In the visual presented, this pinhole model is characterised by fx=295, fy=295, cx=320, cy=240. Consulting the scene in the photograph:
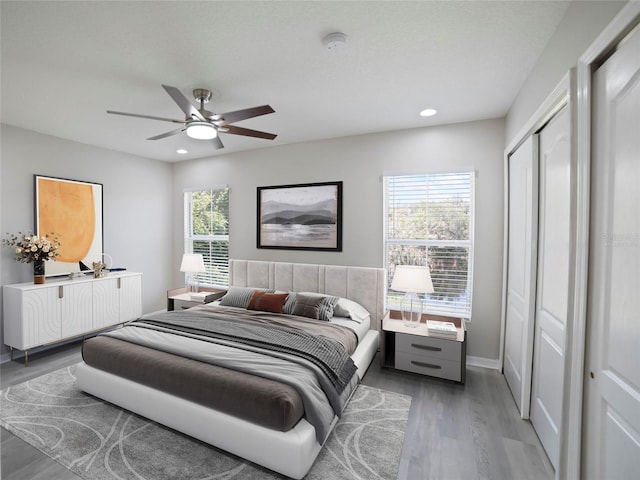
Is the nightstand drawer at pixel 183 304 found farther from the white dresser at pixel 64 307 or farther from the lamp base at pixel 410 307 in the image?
the lamp base at pixel 410 307

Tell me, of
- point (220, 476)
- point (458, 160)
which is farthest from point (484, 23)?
point (220, 476)

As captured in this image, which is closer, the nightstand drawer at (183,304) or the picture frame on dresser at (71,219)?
the picture frame on dresser at (71,219)

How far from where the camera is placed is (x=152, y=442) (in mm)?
2041

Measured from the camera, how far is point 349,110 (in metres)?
2.98

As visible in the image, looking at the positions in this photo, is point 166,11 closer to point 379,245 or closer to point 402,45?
point 402,45

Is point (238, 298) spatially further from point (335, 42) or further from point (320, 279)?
point (335, 42)

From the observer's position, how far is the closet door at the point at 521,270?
2275mm

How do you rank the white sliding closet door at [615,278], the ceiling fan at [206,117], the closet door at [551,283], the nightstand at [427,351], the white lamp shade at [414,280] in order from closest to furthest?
the white sliding closet door at [615,278], the closet door at [551,283], the ceiling fan at [206,117], the nightstand at [427,351], the white lamp shade at [414,280]

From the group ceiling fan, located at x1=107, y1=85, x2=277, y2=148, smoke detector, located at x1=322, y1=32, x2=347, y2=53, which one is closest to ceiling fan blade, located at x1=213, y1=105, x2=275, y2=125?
ceiling fan, located at x1=107, y1=85, x2=277, y2=148

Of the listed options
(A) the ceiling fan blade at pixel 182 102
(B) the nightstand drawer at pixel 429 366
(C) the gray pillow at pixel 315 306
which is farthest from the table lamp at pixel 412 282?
(A) the ceiling fan blade at pixel 182 102

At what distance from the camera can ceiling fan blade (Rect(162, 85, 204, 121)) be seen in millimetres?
1921

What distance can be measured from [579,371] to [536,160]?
5.08 feet

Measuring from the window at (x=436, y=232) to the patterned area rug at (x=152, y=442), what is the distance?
50.7 inches

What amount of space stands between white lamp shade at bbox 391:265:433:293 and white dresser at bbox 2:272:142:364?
370 centimetres
